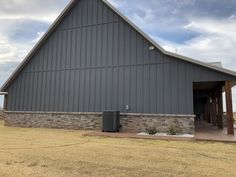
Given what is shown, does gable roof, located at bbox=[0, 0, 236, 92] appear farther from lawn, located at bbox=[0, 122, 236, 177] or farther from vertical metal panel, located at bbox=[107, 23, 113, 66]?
lawn, located at bbox=[0, 122, 236, 177]

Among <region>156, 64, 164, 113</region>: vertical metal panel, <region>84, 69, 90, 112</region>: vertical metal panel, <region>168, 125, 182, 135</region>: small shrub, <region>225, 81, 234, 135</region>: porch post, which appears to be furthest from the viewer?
<region>84, 69, 90, 112</region>: vertical metal panel

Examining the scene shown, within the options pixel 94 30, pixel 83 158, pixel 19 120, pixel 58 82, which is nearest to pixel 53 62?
pixel 58 82

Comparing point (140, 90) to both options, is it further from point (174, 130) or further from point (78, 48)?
point (78, 48)

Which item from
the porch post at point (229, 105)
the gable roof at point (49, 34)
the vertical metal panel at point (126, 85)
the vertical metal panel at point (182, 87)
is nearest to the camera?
the porch post at point (229, 105)

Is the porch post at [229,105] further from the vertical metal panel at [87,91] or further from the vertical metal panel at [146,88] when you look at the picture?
the vertical metal panel at [87,91]

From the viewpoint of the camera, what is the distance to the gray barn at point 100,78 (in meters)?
11.5

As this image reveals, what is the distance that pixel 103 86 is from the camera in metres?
13.2

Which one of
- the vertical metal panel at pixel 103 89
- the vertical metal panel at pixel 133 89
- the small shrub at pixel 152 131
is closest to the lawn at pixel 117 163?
the small shrub at pixel 152 131

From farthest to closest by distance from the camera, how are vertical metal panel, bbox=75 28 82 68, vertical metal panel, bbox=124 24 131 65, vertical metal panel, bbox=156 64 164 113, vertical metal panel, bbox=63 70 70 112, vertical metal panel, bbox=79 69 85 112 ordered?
vertical metal panel, bbox=75 28 82 68 → vertical metal panel, bbox=63 70 70 112 → vertical metal panel, bbox=79 69 85 112 → vertical metal panel, bbox=124 24 131 65 → vertical metal panel, bbox=156 64 164 113

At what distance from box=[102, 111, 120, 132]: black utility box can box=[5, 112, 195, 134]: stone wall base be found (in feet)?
1.71

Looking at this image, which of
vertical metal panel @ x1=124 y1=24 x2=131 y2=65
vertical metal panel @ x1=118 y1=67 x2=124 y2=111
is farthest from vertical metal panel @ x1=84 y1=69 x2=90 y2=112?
vertical metal panel @ x1=124 y1=24 x2=131 y2=65

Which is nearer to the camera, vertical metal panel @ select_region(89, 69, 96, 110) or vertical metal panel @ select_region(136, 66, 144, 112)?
vertical metal panel @ select_region(136, 66, 144, 112)

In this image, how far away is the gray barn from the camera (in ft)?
37.8

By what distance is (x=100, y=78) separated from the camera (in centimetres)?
1338
